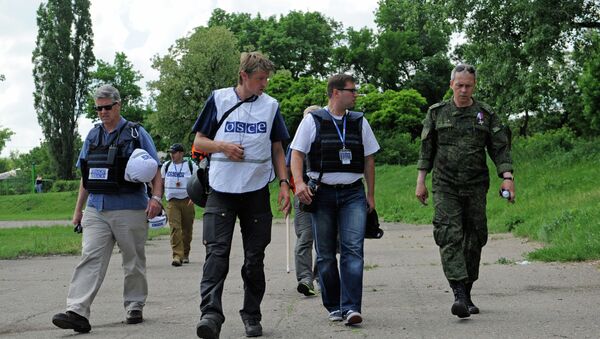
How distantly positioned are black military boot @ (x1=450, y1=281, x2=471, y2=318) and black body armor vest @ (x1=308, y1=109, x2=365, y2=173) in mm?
1189

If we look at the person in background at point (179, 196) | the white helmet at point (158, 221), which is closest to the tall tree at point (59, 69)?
the person in background at point (179, 196)

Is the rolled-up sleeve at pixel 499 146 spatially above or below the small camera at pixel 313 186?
above

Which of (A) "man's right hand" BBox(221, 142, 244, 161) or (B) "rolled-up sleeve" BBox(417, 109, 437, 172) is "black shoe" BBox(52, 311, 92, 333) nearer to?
(A) "man's right hand" BBox(221, 142, 244, 161)

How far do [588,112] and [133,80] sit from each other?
170 ft

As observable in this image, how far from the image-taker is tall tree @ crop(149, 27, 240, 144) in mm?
63281

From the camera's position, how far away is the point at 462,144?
721cm

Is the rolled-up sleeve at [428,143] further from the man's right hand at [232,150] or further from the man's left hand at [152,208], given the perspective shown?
the man's left hand at [152,208]

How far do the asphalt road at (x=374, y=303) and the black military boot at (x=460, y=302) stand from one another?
0.36ft

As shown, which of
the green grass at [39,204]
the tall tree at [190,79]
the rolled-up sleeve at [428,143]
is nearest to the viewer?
the rolled-up sleeve at [428,143]

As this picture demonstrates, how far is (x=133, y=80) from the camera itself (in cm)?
8881

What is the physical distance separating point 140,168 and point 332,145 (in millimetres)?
1566

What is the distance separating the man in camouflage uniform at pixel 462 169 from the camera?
7.14 metres

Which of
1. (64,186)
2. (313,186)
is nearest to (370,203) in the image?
(313,186)

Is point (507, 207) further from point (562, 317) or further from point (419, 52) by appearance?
point (419, 52)
